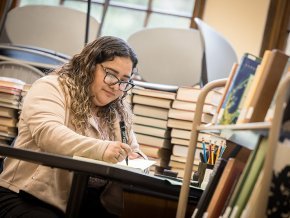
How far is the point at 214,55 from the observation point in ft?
8.80

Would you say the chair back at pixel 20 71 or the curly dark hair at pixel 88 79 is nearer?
the curly dark hair at pixel 88 79

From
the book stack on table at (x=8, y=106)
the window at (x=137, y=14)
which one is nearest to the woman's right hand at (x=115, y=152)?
the book stack on table at (x=8, y=106)

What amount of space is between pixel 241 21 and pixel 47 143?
1869 millimetres

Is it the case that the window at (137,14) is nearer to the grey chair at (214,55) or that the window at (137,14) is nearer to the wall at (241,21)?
the wall at (241,21)

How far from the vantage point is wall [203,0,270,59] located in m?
3.16

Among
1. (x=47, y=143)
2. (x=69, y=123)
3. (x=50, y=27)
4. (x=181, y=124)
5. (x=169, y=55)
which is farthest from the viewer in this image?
(x=50, y=27)

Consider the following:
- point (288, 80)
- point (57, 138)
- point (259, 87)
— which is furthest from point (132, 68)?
point (288, 80)

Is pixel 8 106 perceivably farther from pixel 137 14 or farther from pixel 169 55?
pixel 137 14

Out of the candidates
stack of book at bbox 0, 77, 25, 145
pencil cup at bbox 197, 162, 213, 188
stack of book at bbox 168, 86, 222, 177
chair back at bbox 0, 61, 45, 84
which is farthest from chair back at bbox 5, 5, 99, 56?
pencil cup at bbox 197, 162, 213, 188

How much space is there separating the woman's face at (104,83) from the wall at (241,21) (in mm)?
1361

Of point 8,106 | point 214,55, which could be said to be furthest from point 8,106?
point 214,55

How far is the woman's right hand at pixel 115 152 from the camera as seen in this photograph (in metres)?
1.53

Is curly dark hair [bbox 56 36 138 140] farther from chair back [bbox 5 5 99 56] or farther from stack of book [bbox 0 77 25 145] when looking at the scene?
chair back [bbox 5 5 99 56]

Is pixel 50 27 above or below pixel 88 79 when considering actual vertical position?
above
